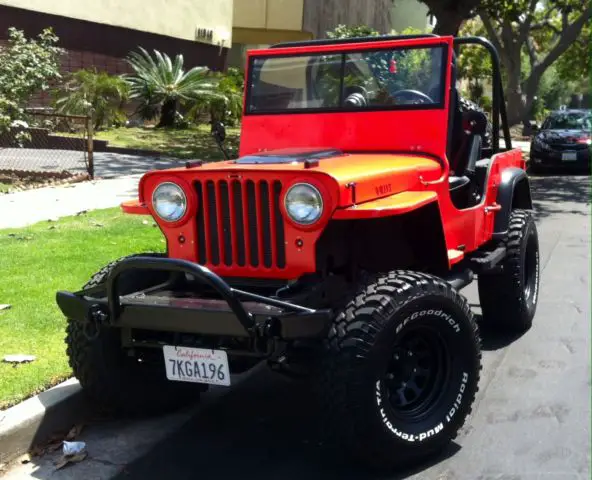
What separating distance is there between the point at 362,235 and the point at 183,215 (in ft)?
3.16

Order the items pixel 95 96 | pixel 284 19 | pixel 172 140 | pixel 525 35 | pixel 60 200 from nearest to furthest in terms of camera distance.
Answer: pixel 60 200 < pixel 95 96 < pixel 172 140 < pixel 284 19 < pixel 525 35

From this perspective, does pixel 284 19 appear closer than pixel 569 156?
No

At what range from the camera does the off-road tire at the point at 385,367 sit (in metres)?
3.73

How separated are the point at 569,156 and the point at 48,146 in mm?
11523

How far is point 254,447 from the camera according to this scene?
14.3 feet

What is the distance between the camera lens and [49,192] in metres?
12.5

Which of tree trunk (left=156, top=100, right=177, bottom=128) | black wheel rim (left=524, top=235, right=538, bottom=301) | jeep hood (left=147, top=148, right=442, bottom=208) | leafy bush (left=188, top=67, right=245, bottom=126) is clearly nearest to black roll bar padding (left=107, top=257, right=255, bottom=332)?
jeep hood (left=147, top=148, right=442, bottom=208)

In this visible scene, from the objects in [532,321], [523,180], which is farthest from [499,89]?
[532,321]

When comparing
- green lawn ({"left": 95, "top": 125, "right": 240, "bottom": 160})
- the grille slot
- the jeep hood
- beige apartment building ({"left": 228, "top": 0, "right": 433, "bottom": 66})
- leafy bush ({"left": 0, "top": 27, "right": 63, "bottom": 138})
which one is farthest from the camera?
beige apartment building ({"left": 228, "top": 0, "right": 433, "bottom": 66})

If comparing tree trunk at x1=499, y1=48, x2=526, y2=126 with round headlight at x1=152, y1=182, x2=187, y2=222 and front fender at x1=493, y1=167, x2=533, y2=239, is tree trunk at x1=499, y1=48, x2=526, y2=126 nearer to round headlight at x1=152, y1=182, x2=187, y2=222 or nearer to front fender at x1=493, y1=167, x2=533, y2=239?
front fender at x1=493, y1=167, x2=533, y2=239

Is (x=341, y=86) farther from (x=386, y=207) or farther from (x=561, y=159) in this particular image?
(x=561, y=159)

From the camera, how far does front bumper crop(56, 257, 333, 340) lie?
364 cm

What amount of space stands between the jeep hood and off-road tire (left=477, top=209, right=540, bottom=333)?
124 centimetres

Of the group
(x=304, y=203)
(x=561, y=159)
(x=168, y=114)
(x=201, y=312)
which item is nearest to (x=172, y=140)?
(x=168, y=114)
